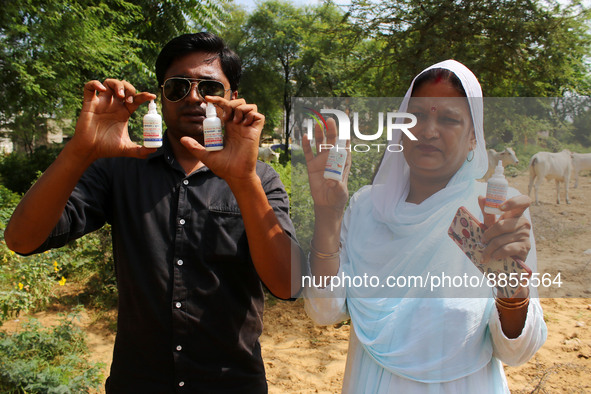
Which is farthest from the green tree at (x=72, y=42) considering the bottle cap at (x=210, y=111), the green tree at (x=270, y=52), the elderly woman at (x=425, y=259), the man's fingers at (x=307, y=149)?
the green tree at (x=270, y=52)

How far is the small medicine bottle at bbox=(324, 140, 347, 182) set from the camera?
4.57 feet

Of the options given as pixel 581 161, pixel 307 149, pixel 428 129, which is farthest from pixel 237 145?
pixel 581 161

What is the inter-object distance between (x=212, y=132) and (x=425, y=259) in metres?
0.82

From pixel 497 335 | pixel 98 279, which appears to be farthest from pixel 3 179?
pixel 497 335

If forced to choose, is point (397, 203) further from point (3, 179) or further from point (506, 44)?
point (3, 179)

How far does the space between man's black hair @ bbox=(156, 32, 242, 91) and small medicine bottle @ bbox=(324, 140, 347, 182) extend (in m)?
0.57

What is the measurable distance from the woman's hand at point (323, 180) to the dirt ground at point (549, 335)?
589 millimetres

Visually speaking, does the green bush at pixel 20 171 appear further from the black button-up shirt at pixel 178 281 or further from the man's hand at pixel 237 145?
the man's hand at pixel 237 145

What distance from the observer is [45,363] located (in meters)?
2.98

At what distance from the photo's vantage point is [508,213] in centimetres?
122

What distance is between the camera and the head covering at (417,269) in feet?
4.38

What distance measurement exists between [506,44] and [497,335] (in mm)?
5258

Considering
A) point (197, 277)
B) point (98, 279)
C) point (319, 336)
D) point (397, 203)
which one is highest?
point (397, 203)

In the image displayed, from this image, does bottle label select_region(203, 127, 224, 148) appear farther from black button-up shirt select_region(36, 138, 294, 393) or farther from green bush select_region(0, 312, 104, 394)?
green bush select_region(0, 312, 104, 394)
